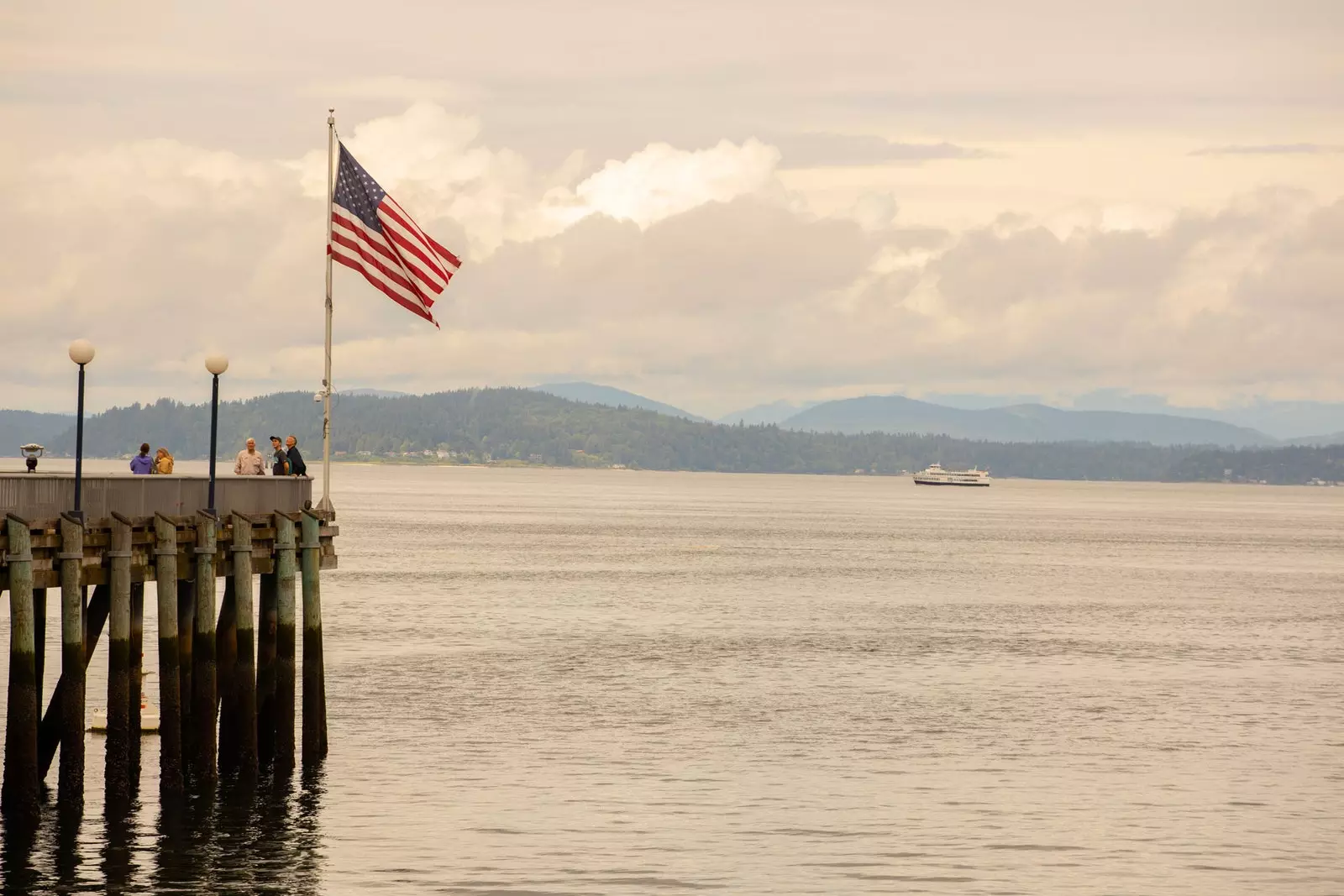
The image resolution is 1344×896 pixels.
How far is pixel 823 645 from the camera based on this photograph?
190 ft

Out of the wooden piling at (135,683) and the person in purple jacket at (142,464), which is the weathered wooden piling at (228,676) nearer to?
the wooden piling at (135,683)

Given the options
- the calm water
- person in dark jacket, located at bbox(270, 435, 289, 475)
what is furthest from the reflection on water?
person in dark jacket, located at bbox(270, 435, 289, 475)

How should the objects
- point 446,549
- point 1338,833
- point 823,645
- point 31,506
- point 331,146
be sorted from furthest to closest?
point 446,549, point 823,645, point 331,146, point 1338,833, point 31,506

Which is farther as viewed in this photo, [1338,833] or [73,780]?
[1338,833]

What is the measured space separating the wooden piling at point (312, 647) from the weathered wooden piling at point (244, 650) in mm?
1273

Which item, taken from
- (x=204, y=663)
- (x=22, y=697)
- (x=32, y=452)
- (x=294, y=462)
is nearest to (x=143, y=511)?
(x=204, y=663)

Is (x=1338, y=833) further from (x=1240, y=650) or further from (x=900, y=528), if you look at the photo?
(x=900, y=528)

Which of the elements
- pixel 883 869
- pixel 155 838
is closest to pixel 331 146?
pixel 155 838

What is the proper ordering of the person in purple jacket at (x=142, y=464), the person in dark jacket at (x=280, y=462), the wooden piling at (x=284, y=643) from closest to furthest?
1. the wooden piling at (x=284, y=643)
2. the person in dark jacket at (x=280, y=462)
3. the person in purple jacket at (x=142, y=464)

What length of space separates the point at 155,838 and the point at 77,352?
7.16 m

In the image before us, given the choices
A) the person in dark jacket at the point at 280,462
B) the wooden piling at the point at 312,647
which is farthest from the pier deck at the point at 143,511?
the person in dark jacket at the point at 280,462

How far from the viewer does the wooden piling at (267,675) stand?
2978 centimetres

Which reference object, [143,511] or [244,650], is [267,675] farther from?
[143,511]

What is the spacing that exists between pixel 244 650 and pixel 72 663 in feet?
12.3
